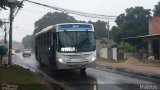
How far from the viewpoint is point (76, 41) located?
23.3m

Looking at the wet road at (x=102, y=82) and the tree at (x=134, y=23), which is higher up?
the tree at (x=134, y=23)

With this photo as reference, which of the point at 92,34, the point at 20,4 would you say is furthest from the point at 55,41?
the point at 20,4

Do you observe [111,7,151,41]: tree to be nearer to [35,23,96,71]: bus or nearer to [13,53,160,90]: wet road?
[13,53,160,90]: wet road

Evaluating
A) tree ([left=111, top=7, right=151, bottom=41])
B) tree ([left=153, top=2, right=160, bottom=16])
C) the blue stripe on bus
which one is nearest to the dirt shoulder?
the blue stripe on bus

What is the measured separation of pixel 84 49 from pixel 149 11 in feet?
208

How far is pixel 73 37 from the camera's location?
920 inches

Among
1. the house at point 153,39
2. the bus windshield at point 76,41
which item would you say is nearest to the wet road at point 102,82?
the bus windshield at point 76,41

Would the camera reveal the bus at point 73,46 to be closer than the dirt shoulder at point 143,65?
Yes

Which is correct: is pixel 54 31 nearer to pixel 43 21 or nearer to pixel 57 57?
pixel 57 57

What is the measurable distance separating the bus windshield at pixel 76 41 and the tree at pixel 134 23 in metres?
53.0

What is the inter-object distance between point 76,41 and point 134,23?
57.4 meters

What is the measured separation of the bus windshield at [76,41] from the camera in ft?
75.9

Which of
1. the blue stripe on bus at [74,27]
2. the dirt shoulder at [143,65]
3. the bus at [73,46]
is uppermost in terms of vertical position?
the blue stripe on bus at [74,27]

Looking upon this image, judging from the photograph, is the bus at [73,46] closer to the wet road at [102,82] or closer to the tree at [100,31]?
the wet road at [102,82]
